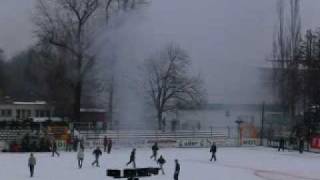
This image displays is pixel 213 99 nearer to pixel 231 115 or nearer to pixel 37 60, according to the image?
pixel 231 115

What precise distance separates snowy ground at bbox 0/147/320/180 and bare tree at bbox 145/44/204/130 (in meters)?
7.14

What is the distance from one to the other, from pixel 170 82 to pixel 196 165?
24880mm

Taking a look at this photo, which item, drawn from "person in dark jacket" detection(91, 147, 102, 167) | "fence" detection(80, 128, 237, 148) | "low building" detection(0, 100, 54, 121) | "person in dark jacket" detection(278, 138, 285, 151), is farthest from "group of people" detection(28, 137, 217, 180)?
"low building" detection(0, 100, 54, 121)

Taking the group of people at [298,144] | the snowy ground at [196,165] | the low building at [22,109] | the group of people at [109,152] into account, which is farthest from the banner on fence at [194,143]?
the low building at [22,109]

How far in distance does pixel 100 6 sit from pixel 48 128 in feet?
36.1

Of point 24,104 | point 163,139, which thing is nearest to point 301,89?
point 163,139

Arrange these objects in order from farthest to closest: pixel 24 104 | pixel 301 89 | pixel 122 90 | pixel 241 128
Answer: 1. pixel 24 104
2. pixel 301 89
3. pixel 241 128
4. pixel 122 90

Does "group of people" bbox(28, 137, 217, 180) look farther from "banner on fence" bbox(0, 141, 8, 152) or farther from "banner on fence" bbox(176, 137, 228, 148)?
"banner on fence" bbox(176, 137, 228, 148)

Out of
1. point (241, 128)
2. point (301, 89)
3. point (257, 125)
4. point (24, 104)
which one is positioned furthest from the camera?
point (24, 104)

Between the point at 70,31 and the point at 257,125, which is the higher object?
the point at 70,31

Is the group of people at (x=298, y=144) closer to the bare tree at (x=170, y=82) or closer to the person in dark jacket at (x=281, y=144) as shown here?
the person in dark jacket at (x=281, y=144)

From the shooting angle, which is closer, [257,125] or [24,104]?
[257,125]

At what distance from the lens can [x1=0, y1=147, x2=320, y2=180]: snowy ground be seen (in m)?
32.7

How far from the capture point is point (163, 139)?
53.3 m
